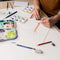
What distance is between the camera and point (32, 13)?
954 millimetres

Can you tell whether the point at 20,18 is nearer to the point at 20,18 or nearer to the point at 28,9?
the point at 20,18

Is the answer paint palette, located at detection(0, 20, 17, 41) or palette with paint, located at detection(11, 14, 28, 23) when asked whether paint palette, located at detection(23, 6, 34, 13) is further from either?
paint palette, located at detection(0, 20, 17, 41)

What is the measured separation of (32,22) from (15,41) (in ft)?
0.87

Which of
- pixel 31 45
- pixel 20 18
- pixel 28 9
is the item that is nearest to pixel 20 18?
pixel 20 18

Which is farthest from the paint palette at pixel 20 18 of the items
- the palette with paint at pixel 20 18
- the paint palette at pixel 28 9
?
the paint palette at pixel 28 9

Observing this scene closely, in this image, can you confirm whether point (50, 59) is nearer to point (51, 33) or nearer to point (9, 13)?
point (51, 33)

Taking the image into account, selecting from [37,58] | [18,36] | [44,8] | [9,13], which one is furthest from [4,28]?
[44,8]

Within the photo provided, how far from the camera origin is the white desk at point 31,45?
564 millimetres

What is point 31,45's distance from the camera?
63cm

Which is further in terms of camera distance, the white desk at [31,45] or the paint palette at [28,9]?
the paint palette at [28,9]

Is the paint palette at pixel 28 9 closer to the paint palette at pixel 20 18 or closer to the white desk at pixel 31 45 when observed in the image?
the paint palette at pixel 20 18

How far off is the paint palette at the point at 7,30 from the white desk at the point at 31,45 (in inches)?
1.3

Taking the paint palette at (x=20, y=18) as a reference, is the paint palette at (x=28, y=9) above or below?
above

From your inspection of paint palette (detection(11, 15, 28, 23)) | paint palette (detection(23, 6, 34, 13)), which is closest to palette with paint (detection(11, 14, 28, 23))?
paint palette (detection(11, 15, 28, 23))
